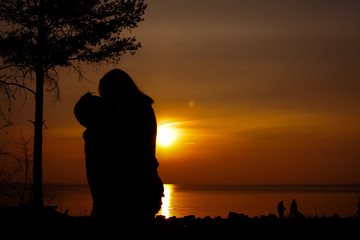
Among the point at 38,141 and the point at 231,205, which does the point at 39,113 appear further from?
the point at 231,205

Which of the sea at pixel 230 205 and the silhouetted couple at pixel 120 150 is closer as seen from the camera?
the silhouetted couple at pixel 120 150

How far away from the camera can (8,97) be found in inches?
460

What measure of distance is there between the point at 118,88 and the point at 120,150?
512 mm

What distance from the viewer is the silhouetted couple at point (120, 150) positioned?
304 centimetres

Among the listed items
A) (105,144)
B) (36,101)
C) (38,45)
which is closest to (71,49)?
(38,45)

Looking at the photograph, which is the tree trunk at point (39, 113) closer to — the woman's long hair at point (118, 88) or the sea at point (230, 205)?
the sea at point (230, 205)

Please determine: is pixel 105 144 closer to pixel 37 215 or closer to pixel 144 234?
pixel 144 234

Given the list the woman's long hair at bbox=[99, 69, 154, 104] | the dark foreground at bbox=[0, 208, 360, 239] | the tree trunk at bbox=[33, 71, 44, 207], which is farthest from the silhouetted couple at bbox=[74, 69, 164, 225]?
the tree trunk at bbox=[33, 71, 44, 207]

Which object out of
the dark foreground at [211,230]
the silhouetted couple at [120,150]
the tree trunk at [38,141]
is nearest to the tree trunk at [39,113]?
the tree trunk at [38,141]

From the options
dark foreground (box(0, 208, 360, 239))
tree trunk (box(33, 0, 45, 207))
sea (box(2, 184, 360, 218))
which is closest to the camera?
dark foreground (box(0, 208, 360, 239))

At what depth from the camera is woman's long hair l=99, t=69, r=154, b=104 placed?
10.7 feet

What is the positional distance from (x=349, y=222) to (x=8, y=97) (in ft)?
30.6

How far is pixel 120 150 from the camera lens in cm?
311

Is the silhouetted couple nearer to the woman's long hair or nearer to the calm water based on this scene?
the woman's long hair
